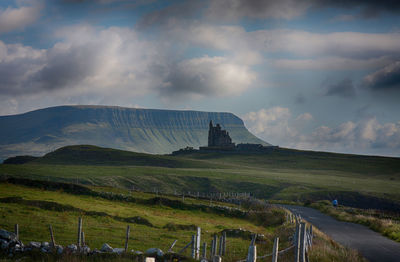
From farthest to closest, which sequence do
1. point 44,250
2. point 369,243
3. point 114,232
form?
point 369,243
point 114,232
point 44,250

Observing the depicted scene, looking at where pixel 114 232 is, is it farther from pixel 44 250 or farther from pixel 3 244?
pixel 3 244

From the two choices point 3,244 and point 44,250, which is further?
point 3,244

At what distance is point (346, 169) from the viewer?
19762 centimetres

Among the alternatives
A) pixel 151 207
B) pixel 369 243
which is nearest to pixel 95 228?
pixel 369 243

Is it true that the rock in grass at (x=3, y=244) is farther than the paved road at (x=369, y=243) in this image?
No

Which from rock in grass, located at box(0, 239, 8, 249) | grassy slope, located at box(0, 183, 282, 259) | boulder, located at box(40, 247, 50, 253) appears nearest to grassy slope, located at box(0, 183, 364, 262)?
grassy slope, located at box(0, 183, 282, 259)

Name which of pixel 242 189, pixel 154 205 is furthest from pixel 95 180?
pixel 154 205

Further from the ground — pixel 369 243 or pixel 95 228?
pixel 95 228

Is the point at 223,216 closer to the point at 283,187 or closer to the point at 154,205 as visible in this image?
the point at 154,205

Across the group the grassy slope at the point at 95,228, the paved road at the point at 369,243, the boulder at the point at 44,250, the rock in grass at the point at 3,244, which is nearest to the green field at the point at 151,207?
the grassy slope at the point at 95,228

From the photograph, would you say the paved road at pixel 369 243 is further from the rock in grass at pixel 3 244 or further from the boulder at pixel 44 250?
the rock in grass at pixel 3 244

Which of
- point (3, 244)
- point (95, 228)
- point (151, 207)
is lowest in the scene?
point (151, 207)

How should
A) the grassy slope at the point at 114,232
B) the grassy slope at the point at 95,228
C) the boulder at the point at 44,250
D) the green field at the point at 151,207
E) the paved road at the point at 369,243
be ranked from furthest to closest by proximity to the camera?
the green field at the point at 151,207
the grassy slope at the point at 95,228
the paved road at the point at 369,243
the grassy slope at the point at 114,232
the boulder at the point at 44,250

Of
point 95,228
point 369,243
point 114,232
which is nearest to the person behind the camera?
point 114,232
